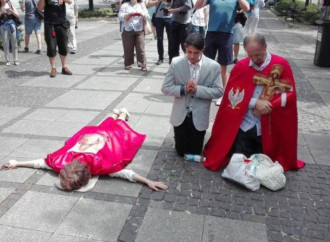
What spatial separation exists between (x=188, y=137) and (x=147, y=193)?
0.93 meters

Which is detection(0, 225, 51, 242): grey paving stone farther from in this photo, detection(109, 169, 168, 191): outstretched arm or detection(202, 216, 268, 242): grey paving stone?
detection(202, 216, 268, 242): grey paving stone

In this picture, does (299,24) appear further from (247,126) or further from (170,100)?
(247,126)

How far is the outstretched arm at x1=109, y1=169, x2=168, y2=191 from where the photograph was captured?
361 centimetres

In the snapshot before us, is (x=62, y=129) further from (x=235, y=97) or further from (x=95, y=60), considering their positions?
(x=95, y=60)

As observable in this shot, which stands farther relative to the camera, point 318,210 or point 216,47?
point 216,47

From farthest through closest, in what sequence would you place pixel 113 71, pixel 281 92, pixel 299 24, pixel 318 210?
pixel 299 24 < pixel 113 71 < pixel 281 92 < pixel 318 210

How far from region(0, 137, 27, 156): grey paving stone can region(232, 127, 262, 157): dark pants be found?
253 centimetres

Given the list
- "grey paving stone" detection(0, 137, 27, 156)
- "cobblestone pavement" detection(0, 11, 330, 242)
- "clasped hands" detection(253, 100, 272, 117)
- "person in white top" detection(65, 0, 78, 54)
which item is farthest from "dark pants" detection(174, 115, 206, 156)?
"person in white top" detection(65, 0, 78, 54)

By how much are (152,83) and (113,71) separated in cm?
142

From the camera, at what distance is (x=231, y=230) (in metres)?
3.04

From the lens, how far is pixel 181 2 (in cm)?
754

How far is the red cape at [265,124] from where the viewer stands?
380cm

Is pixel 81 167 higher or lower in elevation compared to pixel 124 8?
lower

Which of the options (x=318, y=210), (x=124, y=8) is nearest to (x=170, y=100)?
(x=124, y=8)
